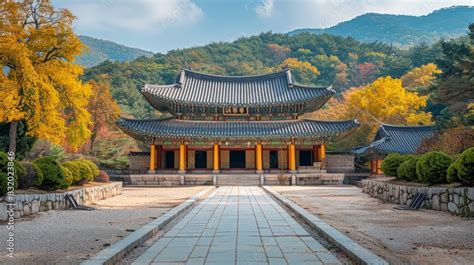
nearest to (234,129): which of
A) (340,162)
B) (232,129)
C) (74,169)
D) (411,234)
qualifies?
(232,129)

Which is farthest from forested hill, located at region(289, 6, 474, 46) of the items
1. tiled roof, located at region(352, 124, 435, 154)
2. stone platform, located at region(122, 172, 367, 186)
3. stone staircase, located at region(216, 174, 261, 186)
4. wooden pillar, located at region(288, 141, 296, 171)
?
stone staircase, located at region(216, 174, 261, 186)

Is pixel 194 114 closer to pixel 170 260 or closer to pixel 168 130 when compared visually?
pixel 168 130

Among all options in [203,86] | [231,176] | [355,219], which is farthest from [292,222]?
[203,86]

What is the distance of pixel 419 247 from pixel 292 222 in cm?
347

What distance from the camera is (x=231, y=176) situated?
29.2 meters

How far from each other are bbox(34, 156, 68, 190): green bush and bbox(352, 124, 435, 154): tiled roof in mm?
22874

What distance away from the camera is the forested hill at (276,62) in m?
65.2

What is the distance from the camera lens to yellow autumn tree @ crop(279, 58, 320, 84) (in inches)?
3231

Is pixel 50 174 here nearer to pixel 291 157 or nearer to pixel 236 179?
pixel 236 179

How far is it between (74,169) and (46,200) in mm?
3286

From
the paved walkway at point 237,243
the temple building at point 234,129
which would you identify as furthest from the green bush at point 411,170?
the temple building at point 234,129

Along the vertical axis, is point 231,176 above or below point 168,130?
below

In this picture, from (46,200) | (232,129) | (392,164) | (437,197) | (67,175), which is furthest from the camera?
(232,129)

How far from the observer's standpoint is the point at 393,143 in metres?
31.1
